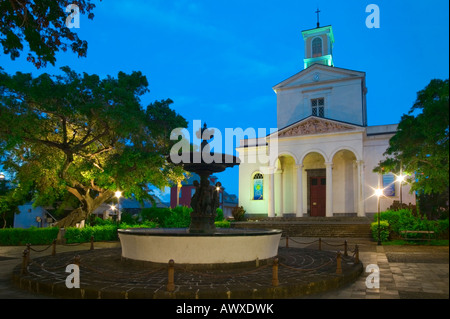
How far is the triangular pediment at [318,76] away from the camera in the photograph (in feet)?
100

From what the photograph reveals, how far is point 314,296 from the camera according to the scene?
7.24m

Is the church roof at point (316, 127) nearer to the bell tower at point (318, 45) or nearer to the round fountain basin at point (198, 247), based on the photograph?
the bell tower at point (318, 45)

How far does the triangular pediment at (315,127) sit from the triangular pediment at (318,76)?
566cm

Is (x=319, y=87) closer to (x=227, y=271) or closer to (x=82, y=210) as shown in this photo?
(x=82, y=210)

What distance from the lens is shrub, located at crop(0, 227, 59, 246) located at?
722 inches

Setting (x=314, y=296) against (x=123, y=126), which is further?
(x=123, y=126)

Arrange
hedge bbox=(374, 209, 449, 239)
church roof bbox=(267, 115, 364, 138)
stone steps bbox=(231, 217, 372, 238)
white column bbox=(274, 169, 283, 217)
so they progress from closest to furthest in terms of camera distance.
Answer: hedge bbox=(374, 209, 449, 239), stone steps bbox=(231, 217, 372, 238), church roof bbox=(267, 115, 364, 138), white column bbox=(274, 169, 283, 217)

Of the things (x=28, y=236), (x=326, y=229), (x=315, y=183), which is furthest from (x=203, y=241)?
(x=315, y=183)

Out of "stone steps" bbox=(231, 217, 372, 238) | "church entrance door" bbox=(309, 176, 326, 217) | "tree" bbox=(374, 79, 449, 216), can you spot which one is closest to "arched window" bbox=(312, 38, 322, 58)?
"church entrance door" bbox=(309, 176, 326, 217)

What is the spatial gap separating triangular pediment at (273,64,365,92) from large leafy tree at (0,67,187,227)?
1679cm

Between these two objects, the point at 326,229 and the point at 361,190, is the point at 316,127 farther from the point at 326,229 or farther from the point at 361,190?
the point at 326,229

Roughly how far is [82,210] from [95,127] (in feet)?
24.5

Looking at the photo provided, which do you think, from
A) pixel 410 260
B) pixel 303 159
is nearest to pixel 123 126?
pixel 410 260

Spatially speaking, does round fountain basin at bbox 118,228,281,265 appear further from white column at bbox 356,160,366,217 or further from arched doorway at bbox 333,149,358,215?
arched doorway at bbox 333,149,358,215
